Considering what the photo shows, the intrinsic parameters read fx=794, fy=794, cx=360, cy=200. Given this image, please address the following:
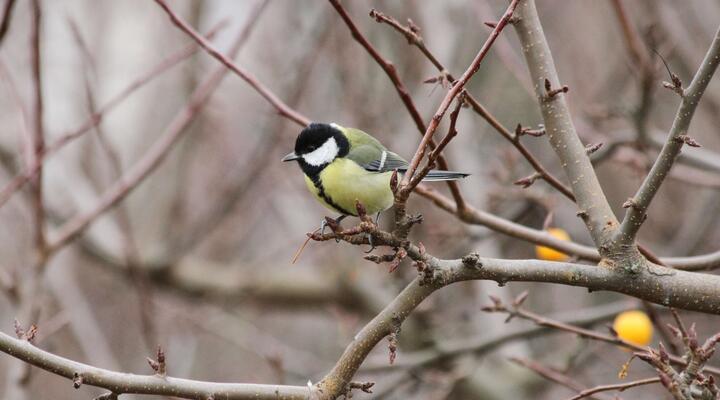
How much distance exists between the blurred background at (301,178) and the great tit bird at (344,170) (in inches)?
41.4

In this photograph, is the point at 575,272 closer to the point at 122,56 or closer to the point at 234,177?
the point at 234,177

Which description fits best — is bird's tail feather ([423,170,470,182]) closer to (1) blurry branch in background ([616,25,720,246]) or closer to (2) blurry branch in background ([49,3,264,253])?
(1) blurry branch in background ([616,25,720,246])

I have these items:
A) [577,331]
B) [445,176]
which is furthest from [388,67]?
[577,331]

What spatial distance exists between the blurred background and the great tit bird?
41.4 inches

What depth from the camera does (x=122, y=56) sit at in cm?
664

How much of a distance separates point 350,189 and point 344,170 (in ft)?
0.30

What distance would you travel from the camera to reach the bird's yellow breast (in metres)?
2.53

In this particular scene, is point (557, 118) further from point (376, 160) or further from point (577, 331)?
point (376, 160)

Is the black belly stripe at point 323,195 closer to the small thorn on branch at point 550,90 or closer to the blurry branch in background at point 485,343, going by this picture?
the small thorn on branch at point 550,90

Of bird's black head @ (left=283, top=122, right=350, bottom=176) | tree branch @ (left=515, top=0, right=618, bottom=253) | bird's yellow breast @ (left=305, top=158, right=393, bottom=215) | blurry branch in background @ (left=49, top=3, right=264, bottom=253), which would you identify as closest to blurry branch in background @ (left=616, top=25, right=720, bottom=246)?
tree branch @ (left=515, top=0, right=618, bottom=253)

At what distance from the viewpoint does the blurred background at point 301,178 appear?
4.56 m

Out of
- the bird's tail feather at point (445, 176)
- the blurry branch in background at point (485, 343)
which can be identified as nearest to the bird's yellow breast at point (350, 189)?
the bird's tail feather at point (445, 176)

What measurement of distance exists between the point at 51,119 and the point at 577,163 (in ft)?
15.3

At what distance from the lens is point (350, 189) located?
99.8 inches
